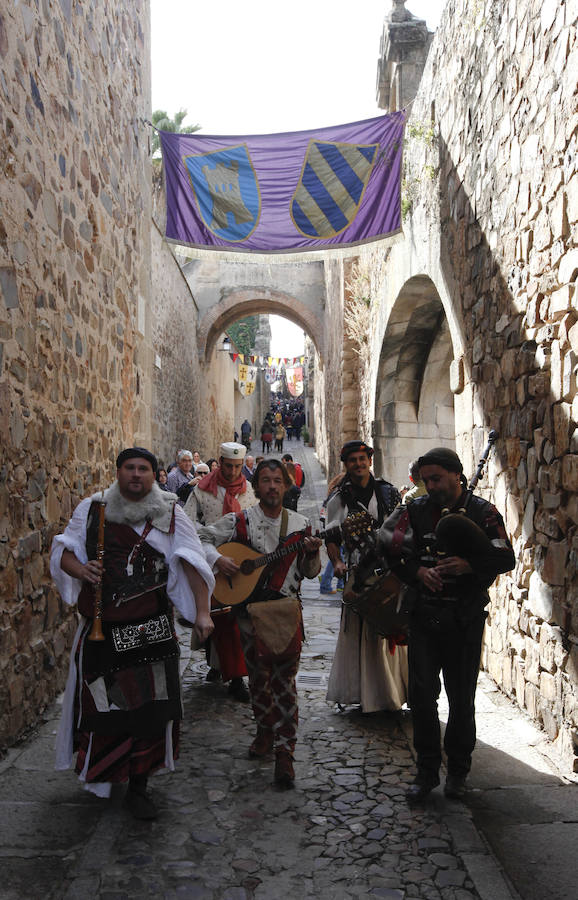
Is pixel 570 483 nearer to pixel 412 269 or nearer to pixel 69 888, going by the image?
pixel 69 888

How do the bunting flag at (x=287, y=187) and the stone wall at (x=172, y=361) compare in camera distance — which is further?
the stone wall at (x=172, y=361)

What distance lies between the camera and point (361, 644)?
176 inches

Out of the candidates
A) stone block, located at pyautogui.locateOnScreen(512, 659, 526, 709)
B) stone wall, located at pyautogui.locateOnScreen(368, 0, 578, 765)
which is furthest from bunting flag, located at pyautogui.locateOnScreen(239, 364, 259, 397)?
stone block, located at pyautogui.locateOnScreen(512, 659, 526, 709)

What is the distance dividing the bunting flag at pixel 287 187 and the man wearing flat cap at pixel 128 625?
5107 mm

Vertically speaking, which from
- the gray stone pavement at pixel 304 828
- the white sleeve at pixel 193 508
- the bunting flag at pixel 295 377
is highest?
the bunting flag at pixel 295 377

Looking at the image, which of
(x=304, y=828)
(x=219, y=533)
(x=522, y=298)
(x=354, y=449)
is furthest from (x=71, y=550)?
(x=522, y=298)

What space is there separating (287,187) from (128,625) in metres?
5.80

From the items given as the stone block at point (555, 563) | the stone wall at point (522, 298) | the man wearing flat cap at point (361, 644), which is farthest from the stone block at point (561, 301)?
the man wearing flat cap at point (361, 644)

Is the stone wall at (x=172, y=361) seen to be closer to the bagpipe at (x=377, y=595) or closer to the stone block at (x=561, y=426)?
the bagpipe at (x=377, y=595)

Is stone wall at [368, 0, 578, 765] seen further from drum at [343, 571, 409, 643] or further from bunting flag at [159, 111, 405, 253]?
bunting flag at [159, 111, 405, 253]

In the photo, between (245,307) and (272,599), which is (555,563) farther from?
(245,307)

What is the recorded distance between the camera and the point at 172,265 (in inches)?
678

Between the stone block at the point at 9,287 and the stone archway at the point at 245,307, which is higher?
the stone archway at the point at 245,307

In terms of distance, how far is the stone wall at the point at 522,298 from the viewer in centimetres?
373
